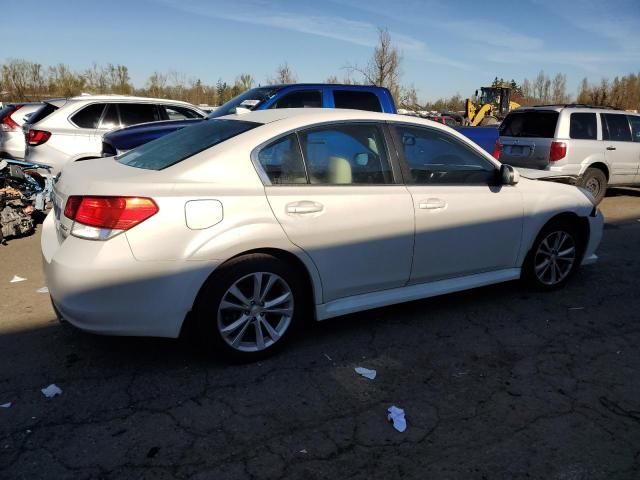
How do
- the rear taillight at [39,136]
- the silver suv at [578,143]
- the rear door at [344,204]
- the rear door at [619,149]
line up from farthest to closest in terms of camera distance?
the rear door at [619,149], the silver suv at [578,143], the rear taillight at [39,136], the rear door at [344,204]

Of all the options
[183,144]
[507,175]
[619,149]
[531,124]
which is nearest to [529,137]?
[531,124]

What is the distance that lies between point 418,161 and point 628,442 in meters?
2.23

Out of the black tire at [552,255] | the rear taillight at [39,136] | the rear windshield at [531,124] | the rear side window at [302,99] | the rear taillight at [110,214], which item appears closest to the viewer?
the rear taillight at [110,214]

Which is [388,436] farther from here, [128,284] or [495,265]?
[495,265]

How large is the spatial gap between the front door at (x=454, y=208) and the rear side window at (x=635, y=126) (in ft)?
24.2

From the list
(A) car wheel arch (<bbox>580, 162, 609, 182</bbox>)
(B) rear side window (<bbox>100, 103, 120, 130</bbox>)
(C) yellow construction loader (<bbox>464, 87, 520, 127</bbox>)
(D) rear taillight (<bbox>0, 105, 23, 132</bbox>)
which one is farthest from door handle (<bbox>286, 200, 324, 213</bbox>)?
(C) yellow construction loader (<bbox>464, 87, 520, 127</bbox>)

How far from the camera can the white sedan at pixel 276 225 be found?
2.95 m

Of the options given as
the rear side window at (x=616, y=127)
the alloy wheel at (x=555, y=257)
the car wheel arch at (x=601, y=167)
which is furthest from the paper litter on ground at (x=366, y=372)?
the rear side window at (x=616, y=127)

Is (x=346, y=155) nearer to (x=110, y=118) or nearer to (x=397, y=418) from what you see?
(x=397, y=418)

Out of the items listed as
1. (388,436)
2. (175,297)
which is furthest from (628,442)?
(175,297)

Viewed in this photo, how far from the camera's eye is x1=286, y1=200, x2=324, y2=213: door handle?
10.9 ft

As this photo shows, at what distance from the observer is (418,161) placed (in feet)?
13.0

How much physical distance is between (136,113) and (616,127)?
8.69 m

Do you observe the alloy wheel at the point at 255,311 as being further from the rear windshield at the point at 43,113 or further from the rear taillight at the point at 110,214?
the rear windshield at the point at 43,113
